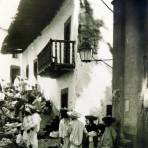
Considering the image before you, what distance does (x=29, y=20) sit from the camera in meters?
21.8

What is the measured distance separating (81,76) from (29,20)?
19.7 ft

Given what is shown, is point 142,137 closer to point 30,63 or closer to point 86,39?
point 86,39

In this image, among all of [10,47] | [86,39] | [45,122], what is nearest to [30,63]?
[10,47]

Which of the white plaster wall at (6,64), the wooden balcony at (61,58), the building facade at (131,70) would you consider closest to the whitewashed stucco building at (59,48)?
the wooden balcony at (61,58)

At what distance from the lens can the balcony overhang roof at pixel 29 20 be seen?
1884 centimetres

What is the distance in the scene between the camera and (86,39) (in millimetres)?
16938

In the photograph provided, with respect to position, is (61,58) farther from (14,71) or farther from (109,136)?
(14,71)

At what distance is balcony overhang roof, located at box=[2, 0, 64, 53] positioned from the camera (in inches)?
742

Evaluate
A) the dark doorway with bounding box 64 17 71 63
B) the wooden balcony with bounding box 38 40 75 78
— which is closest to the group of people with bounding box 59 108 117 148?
the wooden balcony with bounding box 38 40 75 78

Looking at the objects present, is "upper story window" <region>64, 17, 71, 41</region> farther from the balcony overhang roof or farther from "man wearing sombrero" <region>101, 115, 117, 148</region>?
"man wearing sombrero" <region>101, 115, 117, 148</region>

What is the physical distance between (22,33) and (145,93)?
50.4ft

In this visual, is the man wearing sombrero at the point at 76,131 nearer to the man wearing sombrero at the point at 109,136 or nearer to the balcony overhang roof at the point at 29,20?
the man wearing sombrero at the point at 109,136

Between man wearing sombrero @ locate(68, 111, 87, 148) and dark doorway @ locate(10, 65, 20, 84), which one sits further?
dark doorway @ locate(10, 65, 20, 84)

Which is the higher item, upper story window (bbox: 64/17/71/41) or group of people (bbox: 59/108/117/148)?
upper story window (bbox: 64/17/71/41)
